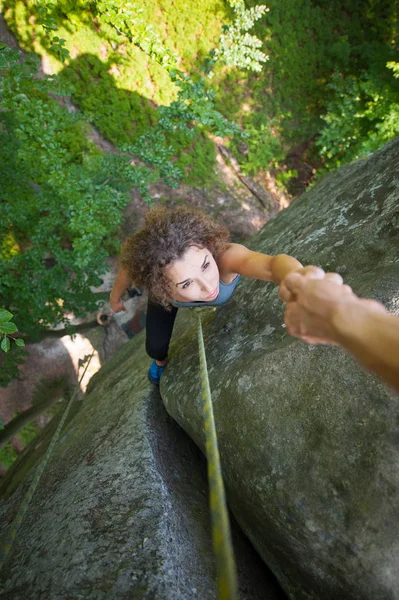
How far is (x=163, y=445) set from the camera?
2.22 m

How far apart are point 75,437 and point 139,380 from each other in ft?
2.21

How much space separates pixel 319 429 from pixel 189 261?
1.17 metres

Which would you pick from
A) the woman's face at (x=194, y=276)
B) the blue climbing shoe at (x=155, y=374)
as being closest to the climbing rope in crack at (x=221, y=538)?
the woman's face at (x=194, y=276)

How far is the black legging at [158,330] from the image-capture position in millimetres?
2775

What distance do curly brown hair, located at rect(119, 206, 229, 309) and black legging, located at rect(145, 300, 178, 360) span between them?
1.42ft

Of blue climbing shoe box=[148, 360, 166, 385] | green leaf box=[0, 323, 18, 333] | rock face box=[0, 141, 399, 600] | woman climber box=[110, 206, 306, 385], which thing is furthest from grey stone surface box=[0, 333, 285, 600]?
green leaf box=[0, 323, 18, 333]

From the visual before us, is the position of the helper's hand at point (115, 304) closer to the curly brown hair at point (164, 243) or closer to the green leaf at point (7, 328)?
the curly brown hair at point (164, 243)

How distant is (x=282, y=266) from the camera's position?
1802 mm

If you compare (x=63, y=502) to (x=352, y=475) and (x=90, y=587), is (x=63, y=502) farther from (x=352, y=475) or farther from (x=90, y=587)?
(x=352, y=475)

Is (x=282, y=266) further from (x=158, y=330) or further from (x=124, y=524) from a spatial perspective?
(x=124, y=524)

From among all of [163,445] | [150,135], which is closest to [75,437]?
[163,445]

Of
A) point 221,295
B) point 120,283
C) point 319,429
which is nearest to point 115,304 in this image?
point 120,283

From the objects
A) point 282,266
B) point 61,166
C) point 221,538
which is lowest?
point 221,538

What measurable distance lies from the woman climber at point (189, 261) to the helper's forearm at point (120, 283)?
0.22m
